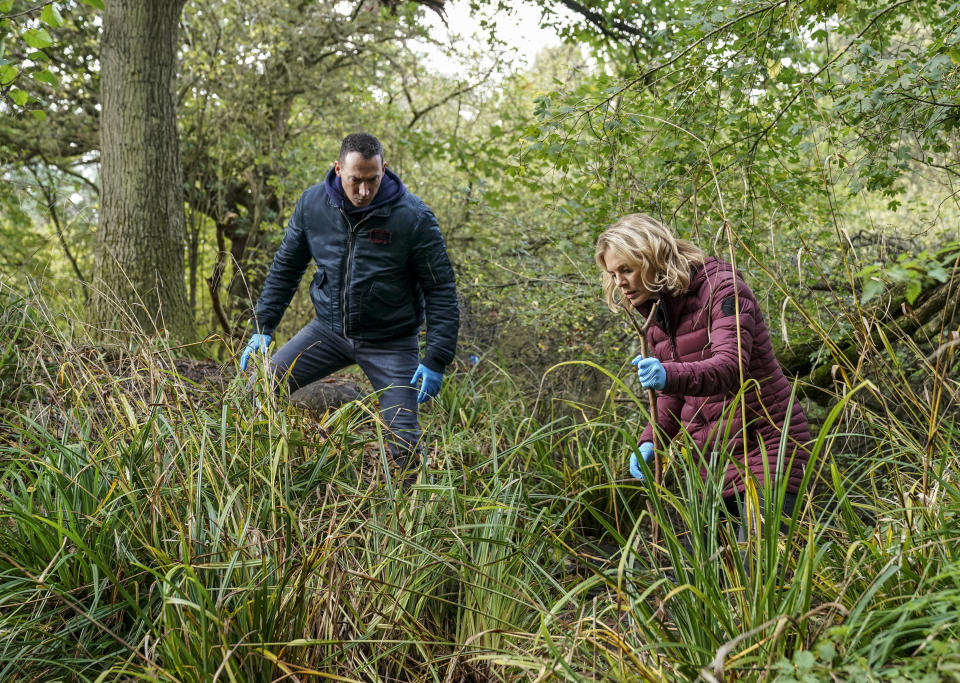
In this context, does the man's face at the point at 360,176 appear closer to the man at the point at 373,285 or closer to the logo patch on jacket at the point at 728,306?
the man at the point at 373,285

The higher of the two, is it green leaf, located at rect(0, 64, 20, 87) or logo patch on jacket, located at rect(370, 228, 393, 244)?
Result: green leaf, located at rect(0, 64, 20, 87)

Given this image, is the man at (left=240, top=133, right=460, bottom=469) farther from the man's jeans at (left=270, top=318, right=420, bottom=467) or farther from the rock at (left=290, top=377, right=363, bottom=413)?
the rock at (left=290, top=377, right=363, bottom=413)

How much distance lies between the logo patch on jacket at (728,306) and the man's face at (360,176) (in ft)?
6.18

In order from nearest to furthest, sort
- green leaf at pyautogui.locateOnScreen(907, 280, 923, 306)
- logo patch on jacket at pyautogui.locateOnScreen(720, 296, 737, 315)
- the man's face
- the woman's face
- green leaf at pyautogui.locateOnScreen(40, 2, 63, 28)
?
green leaf at pyautogui.locateOnScreen(907, 280, 923, 306) < logo patch on jacket at pyautogui.locateOnScreen(720, 296, 737, 315) < the woman's face < green leaf at pyautogui.locateOnScreen(40, 2, 63, 28) < the man's face

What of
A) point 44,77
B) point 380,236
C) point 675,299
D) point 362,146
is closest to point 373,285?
point 380,236

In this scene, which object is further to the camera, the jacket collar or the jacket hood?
the jacket hood

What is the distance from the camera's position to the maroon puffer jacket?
253 centimetres

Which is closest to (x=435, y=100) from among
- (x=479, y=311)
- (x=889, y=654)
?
(x=479, y=311)

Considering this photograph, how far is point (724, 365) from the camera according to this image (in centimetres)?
253

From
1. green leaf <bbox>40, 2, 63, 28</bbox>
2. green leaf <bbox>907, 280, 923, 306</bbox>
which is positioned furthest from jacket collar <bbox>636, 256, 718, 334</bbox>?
green leaf <bbox>40, 2, 63, 28</bbox>

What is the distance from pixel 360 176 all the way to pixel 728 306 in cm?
194

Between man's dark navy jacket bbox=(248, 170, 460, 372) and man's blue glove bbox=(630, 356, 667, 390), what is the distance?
5.85 ft

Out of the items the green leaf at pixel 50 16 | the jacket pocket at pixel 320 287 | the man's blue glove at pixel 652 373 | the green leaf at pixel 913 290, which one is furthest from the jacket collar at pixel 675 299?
the green leaf at pixel 50 16

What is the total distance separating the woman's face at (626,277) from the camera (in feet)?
9.16
